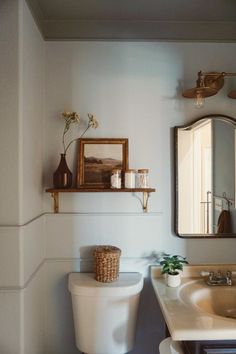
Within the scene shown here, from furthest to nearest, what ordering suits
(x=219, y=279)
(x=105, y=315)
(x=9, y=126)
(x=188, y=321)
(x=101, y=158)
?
(x=101, y=158)
(x=219, y=279)
(x=105, y=315)
(x=9, y=126)
(x=188, y=321)

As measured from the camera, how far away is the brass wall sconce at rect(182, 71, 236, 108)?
1610mm

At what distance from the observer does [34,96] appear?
156 centimetres

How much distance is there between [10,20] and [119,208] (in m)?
1.15

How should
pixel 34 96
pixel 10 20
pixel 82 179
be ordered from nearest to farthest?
pixel 10 20 < pixel 34 96 < pixel 82 179

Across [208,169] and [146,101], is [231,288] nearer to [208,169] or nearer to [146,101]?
[208,169]

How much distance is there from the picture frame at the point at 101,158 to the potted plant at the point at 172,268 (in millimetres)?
575

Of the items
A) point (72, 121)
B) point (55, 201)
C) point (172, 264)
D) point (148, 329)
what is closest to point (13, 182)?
point (55, 201)

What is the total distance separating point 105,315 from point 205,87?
1380mm

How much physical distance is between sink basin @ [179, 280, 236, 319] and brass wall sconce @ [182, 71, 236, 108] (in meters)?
1.07

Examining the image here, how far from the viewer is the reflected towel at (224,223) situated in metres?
1.75

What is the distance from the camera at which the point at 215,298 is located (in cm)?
155

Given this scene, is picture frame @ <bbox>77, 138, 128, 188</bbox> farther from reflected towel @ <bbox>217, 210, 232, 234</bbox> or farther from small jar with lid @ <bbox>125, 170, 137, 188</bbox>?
reflected towel @ <bbox>217, 210, 232, 234</bbox>

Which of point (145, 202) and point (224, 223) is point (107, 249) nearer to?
point (145, 202)

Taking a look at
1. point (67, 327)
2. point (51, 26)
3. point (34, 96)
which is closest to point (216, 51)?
point (51, 26)
